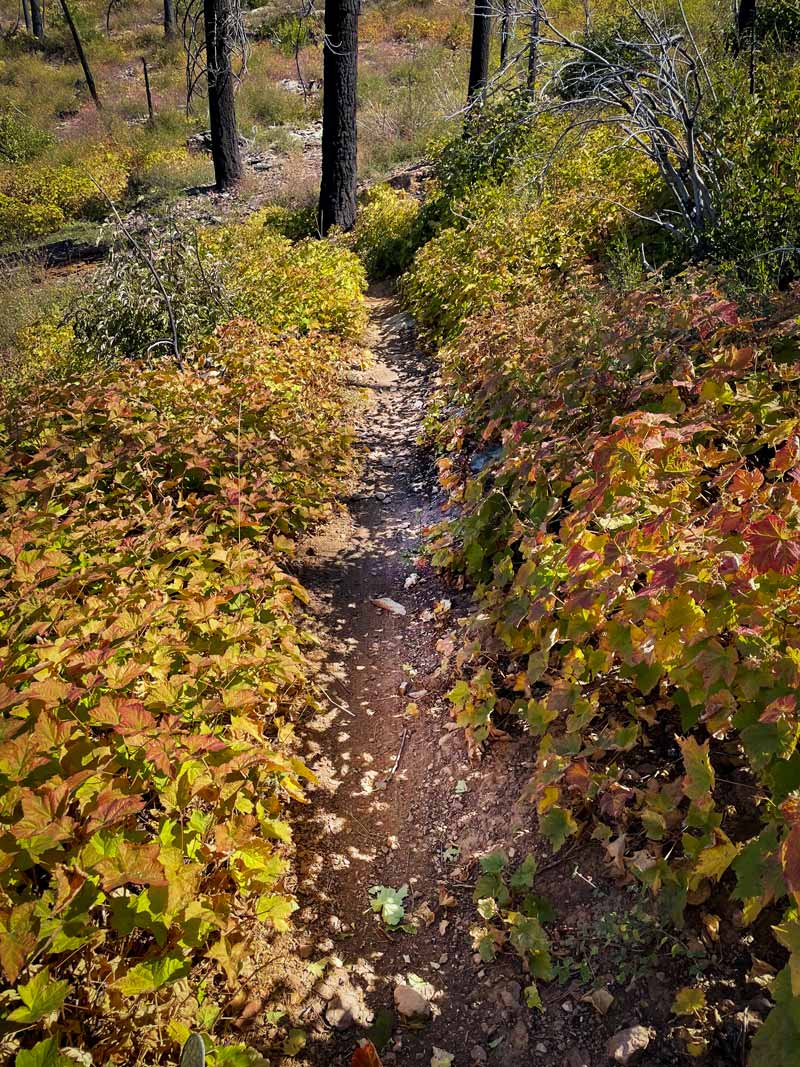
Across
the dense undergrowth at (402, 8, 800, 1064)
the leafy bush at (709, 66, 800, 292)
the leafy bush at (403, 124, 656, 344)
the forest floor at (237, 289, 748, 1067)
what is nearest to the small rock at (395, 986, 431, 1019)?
the forest floor at (237, 289, 748, 1067)

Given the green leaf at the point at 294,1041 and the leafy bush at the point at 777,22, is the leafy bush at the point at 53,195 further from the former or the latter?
the green leaf at the point at 294,1041

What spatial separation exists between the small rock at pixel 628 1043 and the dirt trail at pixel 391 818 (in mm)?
245

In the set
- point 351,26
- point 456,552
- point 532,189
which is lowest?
point 456,552

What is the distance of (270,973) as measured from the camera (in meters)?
2.04

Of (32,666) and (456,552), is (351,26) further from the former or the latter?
(32,666)

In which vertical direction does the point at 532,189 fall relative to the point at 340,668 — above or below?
above

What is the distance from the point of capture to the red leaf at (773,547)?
1.60 meters

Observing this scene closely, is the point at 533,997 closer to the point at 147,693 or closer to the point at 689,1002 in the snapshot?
the point at 689,1002

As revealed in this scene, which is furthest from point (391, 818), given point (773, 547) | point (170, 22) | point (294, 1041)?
point (170, 22)

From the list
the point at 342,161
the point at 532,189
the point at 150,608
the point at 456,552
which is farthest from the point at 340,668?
the point at 342,161

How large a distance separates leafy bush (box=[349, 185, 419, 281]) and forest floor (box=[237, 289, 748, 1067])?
779 centimetres

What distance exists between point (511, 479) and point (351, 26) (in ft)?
27.7

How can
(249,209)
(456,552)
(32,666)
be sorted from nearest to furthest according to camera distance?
(32,666) < (456,552) < (249,209)

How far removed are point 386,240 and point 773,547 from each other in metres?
10.1
